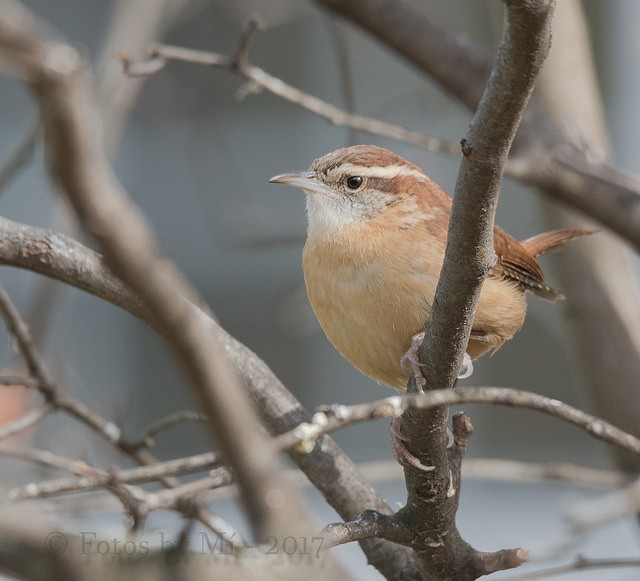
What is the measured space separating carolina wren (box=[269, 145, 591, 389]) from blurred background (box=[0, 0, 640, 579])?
13.8 ft

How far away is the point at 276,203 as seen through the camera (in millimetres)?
9773

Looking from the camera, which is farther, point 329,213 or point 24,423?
point 329,213

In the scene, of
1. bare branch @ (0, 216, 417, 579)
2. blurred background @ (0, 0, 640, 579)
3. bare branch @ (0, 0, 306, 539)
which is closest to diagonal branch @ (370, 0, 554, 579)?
bare branch @ (0, 216, 417, 579)

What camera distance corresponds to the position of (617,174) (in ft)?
13.9

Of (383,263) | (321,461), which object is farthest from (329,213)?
(321,461)

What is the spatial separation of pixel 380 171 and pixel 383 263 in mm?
714

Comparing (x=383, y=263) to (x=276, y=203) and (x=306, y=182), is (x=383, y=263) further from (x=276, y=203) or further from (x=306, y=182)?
(x=276, y=203)

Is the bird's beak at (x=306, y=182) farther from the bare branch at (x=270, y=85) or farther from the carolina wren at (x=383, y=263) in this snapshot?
the bare branch at (x=270, y=85)

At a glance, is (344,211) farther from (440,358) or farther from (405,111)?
(405,111)

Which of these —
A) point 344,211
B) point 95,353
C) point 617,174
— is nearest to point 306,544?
point 344,211

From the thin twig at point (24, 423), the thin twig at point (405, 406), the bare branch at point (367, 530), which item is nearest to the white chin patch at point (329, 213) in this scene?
the thin twig at point (24, 423)

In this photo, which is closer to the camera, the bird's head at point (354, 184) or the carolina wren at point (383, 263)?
the carolina wren at point (383, 263)

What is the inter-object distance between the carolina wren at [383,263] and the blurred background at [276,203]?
4198mm

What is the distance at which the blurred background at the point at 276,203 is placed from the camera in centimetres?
901
